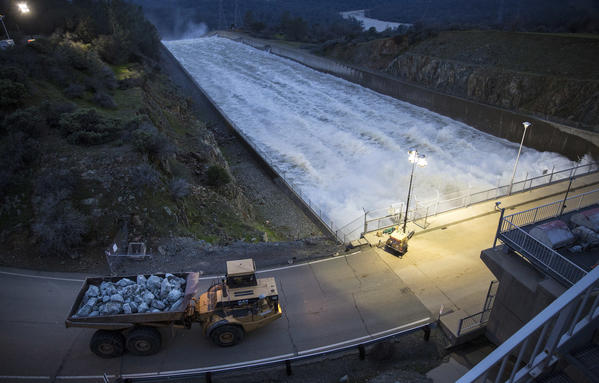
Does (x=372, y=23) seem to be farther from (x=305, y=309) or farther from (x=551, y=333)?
(x=551, y=333)

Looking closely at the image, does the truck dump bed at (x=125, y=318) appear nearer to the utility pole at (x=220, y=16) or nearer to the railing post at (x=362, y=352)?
the railing post at (x=362, y=352)

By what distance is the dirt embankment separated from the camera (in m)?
31.7

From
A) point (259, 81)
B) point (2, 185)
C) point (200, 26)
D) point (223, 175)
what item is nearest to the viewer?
point (2, 185)

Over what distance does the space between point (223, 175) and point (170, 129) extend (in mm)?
10503

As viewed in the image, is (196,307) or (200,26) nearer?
(196,307)

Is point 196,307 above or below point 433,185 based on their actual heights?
above

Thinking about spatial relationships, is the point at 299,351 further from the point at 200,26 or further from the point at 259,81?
the point at 200,26

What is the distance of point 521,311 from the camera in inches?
392

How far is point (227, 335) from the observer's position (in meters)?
10.6

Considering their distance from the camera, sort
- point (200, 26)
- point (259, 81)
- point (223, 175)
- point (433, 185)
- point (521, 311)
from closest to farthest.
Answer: point (521, 311) < point (223, 175) < point (433, 185) < point (259, 81) < point (200, 26)

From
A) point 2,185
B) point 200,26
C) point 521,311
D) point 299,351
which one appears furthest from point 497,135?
point 200,26

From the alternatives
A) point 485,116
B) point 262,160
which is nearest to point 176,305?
point 262,160

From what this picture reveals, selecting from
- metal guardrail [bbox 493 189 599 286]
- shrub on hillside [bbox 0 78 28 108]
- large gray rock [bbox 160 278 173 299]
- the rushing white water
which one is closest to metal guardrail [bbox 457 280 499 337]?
metal guardrail [bbox 493 189 599 286]

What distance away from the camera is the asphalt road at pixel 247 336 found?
10281mm
